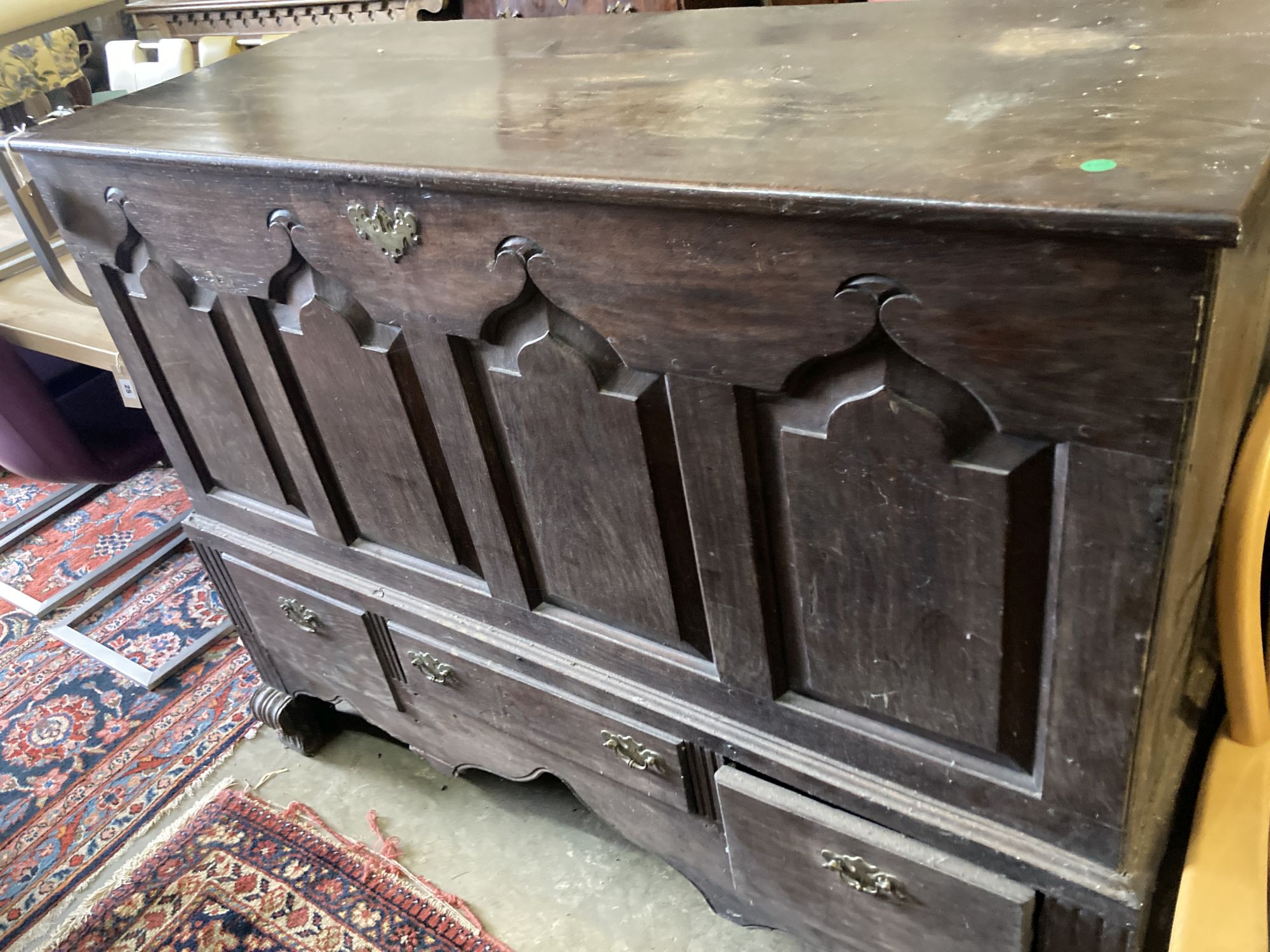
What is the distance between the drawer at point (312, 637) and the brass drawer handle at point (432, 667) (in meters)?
0.09

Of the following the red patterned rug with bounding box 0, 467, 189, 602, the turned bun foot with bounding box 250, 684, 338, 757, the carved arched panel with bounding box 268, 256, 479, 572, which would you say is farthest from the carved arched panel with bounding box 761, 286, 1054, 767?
the red patterned rug with bounding box 0, 467, 189, 602

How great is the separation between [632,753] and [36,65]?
1.57 metres

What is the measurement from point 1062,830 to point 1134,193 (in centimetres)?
52

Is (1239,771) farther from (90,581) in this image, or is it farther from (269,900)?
(90,581)

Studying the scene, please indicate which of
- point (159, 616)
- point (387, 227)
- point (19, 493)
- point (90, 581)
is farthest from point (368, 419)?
point (19, 493)

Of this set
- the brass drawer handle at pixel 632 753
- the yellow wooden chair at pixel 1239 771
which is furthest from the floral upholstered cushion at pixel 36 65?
the yellow wooden chair at pixel 1239 771

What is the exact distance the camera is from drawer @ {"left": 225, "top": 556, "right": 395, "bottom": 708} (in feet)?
4.38

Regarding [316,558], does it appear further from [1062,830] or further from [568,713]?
[1062,830]

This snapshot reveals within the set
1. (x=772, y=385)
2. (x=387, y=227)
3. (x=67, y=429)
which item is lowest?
(x=67, y=429)

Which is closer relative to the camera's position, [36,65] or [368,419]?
[368,419]

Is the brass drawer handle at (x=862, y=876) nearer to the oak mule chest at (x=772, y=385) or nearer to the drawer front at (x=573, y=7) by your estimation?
the oak mule chest at (x=772, y=385)

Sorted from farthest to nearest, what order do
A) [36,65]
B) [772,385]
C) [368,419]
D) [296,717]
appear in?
1. [36,65]
2. [296,717]
3. [368,419]
4. [772,385]

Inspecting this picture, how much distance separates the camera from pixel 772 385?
0.73 m

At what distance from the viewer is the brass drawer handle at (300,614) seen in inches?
53.8
